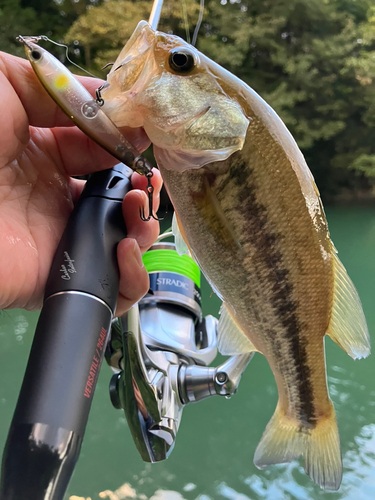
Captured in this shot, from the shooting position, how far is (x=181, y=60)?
0.70m

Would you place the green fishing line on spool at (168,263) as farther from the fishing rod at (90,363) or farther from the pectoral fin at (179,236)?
the pectoral fin at (179,236)

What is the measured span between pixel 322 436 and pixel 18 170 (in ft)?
3.24

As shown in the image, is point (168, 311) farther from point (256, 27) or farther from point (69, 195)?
point (256, 27)

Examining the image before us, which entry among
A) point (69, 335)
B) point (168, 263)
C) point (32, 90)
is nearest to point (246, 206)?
point (69, 335)

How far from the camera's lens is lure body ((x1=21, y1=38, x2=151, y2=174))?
0.64 m

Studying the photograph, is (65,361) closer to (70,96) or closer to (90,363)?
(90,363)

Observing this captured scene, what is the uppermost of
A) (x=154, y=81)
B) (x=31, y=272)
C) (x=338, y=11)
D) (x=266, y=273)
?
(x=338, y=11)

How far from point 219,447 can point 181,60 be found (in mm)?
1733

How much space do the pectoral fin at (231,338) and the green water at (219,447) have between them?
982 mm

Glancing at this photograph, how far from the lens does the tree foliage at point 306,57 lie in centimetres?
845

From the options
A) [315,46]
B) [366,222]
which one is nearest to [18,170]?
[366,222]

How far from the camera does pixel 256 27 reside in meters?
8.90

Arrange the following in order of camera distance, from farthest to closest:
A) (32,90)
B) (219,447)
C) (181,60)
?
(219,447) → (32,90) → (181,60)

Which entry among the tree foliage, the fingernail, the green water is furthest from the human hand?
the tree foliage
